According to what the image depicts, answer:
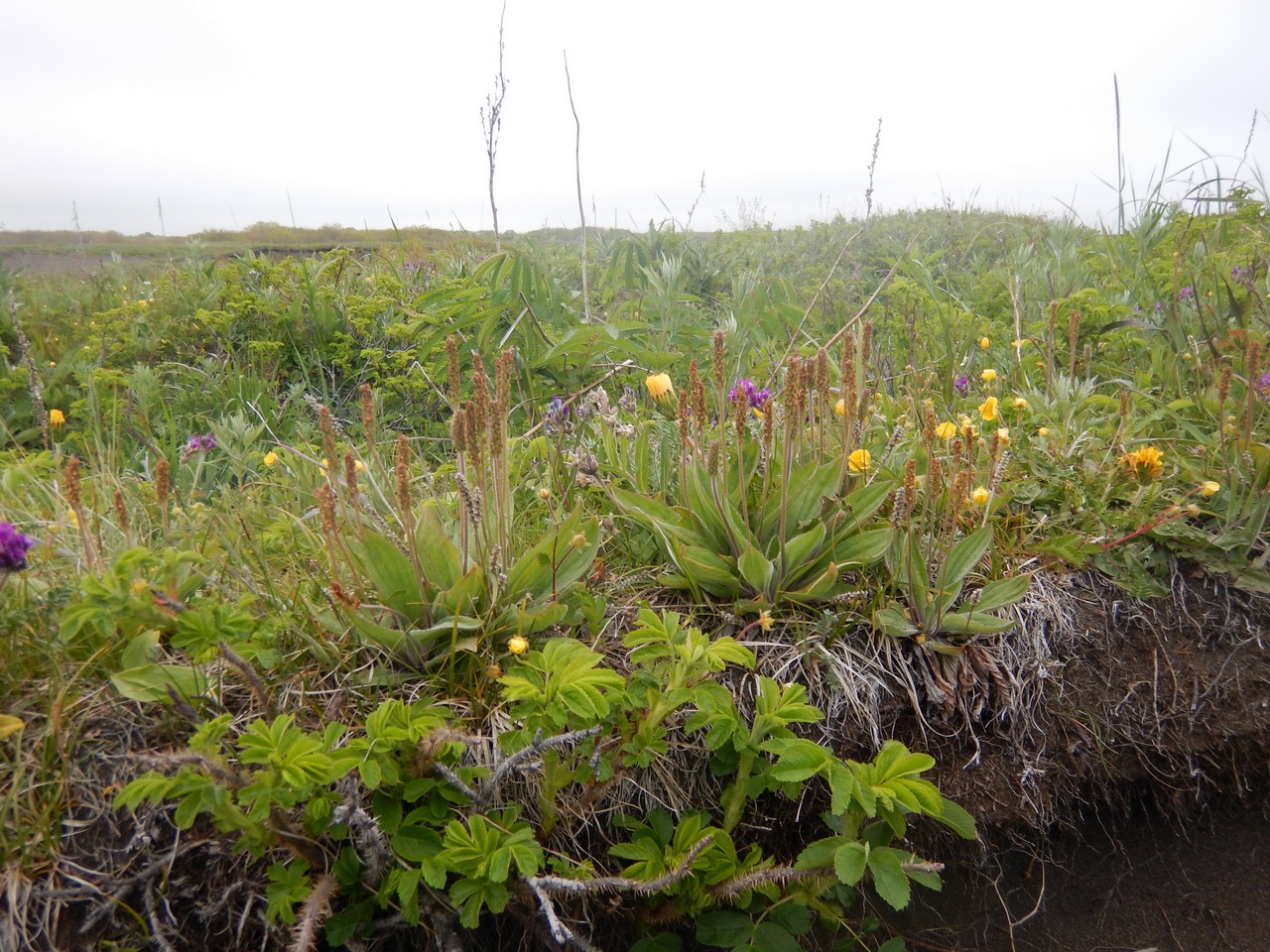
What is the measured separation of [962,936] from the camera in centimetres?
181

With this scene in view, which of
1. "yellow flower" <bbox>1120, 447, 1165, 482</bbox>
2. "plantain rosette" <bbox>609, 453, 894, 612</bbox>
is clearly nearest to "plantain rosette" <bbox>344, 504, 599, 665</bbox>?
"plantain rosette" <bbox>609, 453, 894, 612</bbox>

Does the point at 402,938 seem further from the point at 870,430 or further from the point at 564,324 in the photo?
the point at 564,324

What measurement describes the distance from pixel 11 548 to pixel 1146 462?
8.50 ft

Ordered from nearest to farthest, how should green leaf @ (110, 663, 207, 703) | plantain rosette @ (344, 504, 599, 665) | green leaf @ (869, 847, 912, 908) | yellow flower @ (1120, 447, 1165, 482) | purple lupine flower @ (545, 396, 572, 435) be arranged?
green leaf @ (869, 847, 912, 908) < green leaf @ (110, 663, 207, 703) < plantain rosette @ (344, 504, 599, 665) < yellow flower @ (1120, 447, 1165, 482) < purple lupine flower @ (545, 396, 572, 435)

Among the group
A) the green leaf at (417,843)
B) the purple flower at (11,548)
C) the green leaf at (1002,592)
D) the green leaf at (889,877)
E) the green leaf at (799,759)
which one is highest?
the purple flower at (11,548)

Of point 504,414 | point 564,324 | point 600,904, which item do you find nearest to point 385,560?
point 504,414

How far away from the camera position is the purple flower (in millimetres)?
1348

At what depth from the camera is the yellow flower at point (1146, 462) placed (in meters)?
2.09

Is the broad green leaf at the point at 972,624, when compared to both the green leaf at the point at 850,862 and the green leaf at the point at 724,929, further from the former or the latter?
the green leaf at the point at 724,929

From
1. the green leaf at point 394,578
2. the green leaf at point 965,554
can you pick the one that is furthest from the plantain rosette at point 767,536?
the green leaf at point 394,578

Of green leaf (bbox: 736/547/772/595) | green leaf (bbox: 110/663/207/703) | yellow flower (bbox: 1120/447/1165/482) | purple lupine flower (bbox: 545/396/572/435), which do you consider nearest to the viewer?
green leaf (bbox: 110/663/207/703)

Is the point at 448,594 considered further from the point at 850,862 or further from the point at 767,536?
the point at 850,862

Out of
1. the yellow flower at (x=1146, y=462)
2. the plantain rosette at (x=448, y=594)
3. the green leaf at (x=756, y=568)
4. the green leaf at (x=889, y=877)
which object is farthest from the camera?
the yellow flower at (x=1146, y=462)

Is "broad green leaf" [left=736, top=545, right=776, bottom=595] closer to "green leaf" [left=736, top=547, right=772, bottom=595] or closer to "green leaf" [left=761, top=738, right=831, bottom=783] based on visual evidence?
"green leaf" [left=736, top=547, right=772, bottom=595]
